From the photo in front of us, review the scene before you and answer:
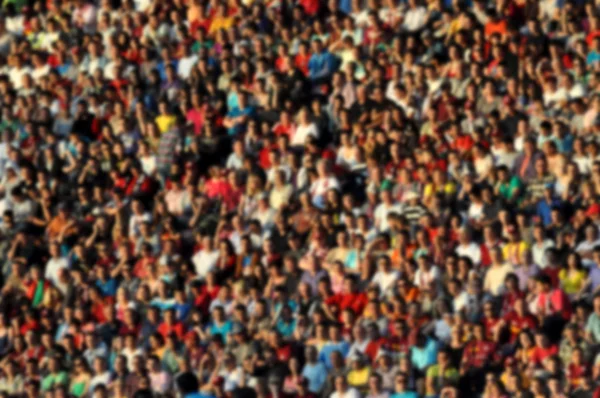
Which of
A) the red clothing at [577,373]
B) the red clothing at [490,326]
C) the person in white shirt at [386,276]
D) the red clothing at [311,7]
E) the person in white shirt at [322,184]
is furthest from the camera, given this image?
the red clothing at [311,7]

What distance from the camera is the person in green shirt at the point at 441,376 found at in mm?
26734

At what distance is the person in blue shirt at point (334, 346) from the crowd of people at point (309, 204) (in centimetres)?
3

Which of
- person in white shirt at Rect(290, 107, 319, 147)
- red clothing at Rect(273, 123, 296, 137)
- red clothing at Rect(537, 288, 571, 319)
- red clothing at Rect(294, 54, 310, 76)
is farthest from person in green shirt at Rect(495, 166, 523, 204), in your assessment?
red clothing at Rect(294, 54, 310, 76)

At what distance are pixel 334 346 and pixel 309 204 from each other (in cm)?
278

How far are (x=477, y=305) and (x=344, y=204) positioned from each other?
3.04 meters

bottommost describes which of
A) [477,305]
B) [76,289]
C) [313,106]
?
[477,305]

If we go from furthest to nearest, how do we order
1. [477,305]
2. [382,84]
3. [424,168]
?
[382,84]
[424,168]
[477,305]

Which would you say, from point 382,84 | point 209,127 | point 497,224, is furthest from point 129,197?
point 497,224

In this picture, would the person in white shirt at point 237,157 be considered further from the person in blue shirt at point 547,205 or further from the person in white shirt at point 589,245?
the person in white shirt at point 589,245

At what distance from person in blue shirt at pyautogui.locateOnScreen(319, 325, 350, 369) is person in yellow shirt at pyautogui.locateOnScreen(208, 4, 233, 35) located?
7.59 metres

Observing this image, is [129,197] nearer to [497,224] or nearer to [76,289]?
[76,289]

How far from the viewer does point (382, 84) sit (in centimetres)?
3141

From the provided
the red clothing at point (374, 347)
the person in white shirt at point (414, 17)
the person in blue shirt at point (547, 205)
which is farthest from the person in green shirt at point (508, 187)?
the person in white shirt at point (414, 17)

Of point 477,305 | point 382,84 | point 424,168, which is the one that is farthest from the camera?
point 382,84
